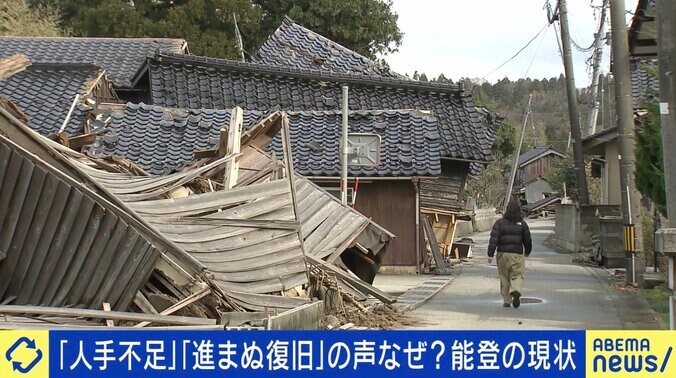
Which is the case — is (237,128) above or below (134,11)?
below

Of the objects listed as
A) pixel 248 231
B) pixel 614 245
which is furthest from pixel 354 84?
pixel 248 231

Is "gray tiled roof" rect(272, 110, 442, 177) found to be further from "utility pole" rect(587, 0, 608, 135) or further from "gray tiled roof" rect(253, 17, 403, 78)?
"utility pole" rect(587, 0, 608, 135)

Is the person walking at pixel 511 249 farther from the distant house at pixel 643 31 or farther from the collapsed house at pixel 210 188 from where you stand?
the distant house at pixel 643 31

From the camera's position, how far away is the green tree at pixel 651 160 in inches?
563

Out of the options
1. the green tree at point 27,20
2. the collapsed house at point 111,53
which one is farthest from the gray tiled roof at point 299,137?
the green tree at point 27,20

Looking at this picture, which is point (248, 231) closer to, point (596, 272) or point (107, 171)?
point (107, 171)

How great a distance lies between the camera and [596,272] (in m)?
22.0

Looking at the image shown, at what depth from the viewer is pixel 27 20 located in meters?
36.1

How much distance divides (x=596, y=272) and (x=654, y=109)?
8408mm

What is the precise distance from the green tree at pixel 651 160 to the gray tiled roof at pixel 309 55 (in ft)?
43.7

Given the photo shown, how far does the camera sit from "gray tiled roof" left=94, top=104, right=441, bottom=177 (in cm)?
2017

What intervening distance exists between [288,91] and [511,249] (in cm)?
1177

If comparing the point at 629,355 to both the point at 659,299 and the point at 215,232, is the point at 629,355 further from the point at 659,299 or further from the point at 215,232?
the point at 659,299

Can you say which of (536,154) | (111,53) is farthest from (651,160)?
(536,154)
